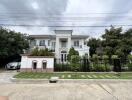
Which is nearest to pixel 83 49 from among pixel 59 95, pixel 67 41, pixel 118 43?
pixel 67 41

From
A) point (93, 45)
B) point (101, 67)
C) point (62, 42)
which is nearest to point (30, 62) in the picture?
point (101, 67)

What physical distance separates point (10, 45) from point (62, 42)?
11506 mm

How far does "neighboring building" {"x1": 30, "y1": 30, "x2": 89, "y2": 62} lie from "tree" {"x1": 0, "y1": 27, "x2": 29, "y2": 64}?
5.64 meters

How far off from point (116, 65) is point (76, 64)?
485 cm

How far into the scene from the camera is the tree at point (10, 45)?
24.0 meters

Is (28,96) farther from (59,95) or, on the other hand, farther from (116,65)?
(116,65)

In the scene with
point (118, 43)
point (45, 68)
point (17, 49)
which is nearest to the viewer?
point (45, 68)

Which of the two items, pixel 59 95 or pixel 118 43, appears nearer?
pixel 59 95

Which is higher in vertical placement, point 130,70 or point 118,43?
point 118,43

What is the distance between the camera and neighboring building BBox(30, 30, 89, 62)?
103 ft

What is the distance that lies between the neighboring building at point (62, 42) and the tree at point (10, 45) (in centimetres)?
564

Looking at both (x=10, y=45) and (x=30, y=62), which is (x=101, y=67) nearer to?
(x=30, y=62)

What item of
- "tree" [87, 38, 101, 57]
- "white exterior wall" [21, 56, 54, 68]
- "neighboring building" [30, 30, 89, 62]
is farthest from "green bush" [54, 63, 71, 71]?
"tree" [87, 38, 101, 57]

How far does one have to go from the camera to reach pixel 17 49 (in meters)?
26.7
